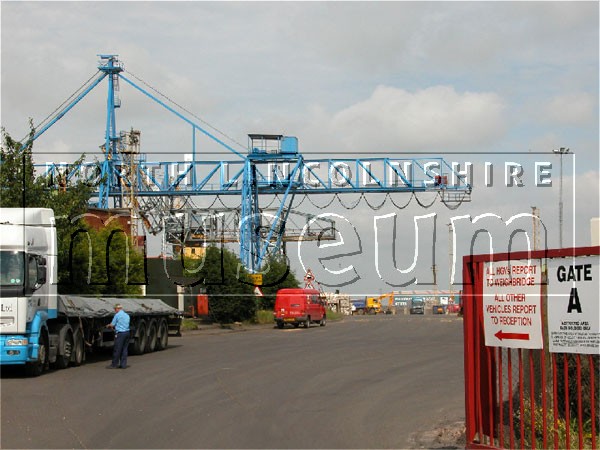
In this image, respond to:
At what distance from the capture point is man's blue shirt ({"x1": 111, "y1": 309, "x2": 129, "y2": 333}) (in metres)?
22.6

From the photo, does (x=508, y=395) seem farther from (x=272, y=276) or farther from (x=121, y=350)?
(x=272, y=276)

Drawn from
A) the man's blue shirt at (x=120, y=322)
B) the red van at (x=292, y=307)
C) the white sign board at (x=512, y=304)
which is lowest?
the red van at (x=292, y=307)

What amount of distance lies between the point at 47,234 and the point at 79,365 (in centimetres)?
384

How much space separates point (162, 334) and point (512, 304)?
69.4ft

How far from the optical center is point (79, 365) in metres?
23.0

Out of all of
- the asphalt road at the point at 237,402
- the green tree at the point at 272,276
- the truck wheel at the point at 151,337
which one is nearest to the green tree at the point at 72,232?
the truck wheel at the point at 151,337

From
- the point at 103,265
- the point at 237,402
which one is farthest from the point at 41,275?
the point at 103,265

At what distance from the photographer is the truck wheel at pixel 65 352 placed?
21719 mm

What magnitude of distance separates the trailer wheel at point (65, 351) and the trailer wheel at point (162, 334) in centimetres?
676

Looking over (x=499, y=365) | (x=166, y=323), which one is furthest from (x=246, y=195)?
(x=499, y=365)

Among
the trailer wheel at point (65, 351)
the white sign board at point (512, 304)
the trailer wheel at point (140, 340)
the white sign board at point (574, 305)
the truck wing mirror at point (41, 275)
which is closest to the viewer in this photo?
the white sign board at point (574, 305)

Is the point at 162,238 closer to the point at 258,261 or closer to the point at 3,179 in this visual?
the point at 258,261

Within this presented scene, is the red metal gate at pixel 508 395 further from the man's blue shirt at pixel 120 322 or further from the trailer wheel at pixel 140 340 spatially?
the trailer wheel at pixel 140 340

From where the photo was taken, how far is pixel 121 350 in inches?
875
